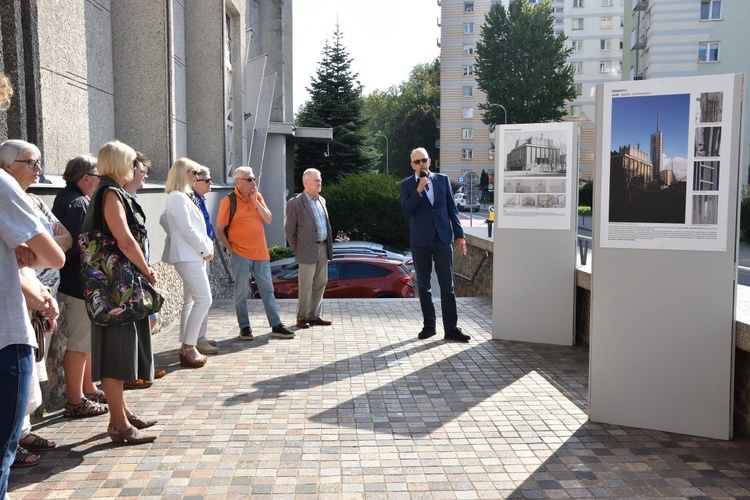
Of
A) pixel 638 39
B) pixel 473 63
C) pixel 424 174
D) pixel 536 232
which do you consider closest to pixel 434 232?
pixel 424 174

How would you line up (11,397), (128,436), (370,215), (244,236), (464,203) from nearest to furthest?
(11,397) → (128,436) → (244,236) → (370,215) → (464,203)

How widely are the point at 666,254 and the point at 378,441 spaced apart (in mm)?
2357

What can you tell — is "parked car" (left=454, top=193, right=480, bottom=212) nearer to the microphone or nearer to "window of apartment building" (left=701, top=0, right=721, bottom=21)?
"window of apartment building" (left=701, top=0, right=721, bottom=21)

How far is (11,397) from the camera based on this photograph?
9.71ft

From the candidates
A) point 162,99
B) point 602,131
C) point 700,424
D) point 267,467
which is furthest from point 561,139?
point 162,99

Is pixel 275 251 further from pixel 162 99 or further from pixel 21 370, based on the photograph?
pixel 21 370

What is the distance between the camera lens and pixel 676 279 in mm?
5086

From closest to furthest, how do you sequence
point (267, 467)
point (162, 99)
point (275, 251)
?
point (267, 467)
point (162, 99)
point (275, 251)

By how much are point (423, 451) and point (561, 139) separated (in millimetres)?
4686

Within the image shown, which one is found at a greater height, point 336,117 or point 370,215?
point 336,117

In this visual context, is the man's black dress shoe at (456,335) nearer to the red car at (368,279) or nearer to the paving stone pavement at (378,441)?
the paving stone pavement at (378,441)

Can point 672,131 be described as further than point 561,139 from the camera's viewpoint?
No

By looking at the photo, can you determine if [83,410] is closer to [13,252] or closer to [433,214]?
[13,252]

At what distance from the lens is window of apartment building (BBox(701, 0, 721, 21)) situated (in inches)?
1672
